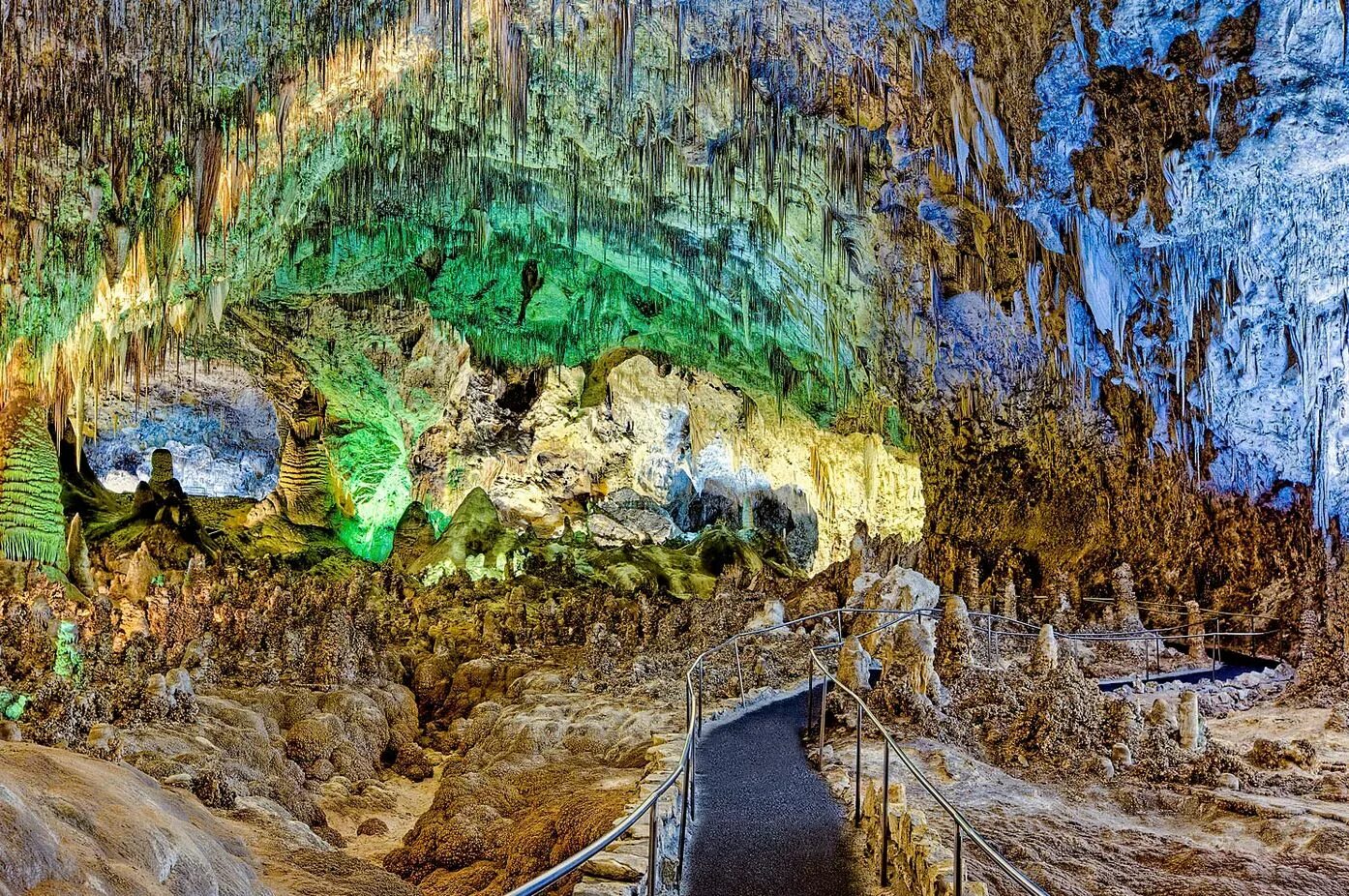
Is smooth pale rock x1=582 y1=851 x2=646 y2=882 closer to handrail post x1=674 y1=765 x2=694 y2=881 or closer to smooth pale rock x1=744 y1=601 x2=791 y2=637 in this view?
handrail post x1=674 y1=765 x2=694 y2=881

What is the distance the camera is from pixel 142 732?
9.27 metres

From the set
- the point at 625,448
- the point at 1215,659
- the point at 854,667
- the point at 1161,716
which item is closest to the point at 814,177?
the point at 854,667

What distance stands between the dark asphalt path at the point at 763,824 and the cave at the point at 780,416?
54 millimetres

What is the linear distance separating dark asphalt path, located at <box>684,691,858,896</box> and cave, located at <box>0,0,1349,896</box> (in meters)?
0.05

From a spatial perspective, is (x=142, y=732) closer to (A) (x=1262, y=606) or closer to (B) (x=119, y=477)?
(A) (x=1262, y=606)

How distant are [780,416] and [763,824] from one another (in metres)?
17.9

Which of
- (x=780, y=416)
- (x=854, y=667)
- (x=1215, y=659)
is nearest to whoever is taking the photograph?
(x=854, y=667)

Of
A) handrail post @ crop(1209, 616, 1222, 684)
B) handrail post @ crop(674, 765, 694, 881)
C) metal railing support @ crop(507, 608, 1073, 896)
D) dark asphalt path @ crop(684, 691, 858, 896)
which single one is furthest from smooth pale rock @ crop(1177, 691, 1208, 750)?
handrail post @ crop(674, 765, 694, 881)

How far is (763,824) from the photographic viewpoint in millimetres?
6230

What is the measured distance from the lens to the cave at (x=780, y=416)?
676cm

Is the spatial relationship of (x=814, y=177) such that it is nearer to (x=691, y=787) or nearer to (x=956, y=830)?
(x=691, y=787)

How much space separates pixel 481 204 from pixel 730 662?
33.7 feet

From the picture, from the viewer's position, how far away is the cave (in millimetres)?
6762

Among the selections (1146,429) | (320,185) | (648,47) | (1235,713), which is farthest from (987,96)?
(320,185)
